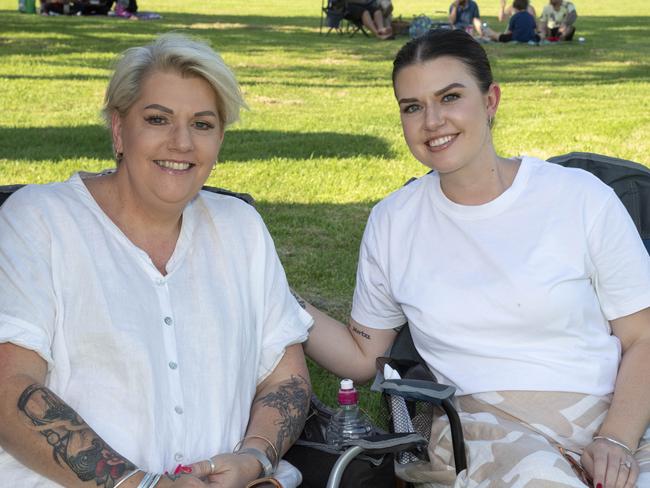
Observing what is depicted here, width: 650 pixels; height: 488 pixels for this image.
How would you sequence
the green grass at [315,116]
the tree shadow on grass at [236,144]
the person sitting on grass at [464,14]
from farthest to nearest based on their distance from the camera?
the person sitting on grass at [464,14] → the tree shadow on grass at [236,144] → the green grass at [315,116]

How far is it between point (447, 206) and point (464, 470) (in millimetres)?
881

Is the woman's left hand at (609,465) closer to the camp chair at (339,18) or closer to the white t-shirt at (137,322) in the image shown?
the white t-shirt at (137,322)

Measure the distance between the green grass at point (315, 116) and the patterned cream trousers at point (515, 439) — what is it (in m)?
1.48

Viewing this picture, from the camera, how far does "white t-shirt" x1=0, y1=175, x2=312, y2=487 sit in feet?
8.91

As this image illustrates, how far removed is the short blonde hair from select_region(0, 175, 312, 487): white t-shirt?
0.30 m

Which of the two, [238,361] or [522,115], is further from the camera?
[522,115]

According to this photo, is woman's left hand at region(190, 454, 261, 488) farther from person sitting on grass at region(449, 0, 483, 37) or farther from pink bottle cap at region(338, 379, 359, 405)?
person sitting on grass at region(449, 0, 483, 37)

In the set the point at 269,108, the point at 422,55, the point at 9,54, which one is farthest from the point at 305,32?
the point at 422,55

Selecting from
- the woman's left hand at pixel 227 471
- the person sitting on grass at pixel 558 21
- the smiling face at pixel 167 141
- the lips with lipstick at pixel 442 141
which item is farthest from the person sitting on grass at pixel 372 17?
the woman's left hand at pixel 227 471

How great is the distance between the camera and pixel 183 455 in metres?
2.81

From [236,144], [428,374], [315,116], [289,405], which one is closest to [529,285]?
[428,374]

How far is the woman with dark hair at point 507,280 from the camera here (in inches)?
121

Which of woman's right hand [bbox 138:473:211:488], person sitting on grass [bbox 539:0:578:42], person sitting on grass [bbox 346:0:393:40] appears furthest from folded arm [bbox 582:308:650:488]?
person sitting on grass [bbox 346:0:393:40]

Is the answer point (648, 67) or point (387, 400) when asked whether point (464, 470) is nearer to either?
point (387, 400)
